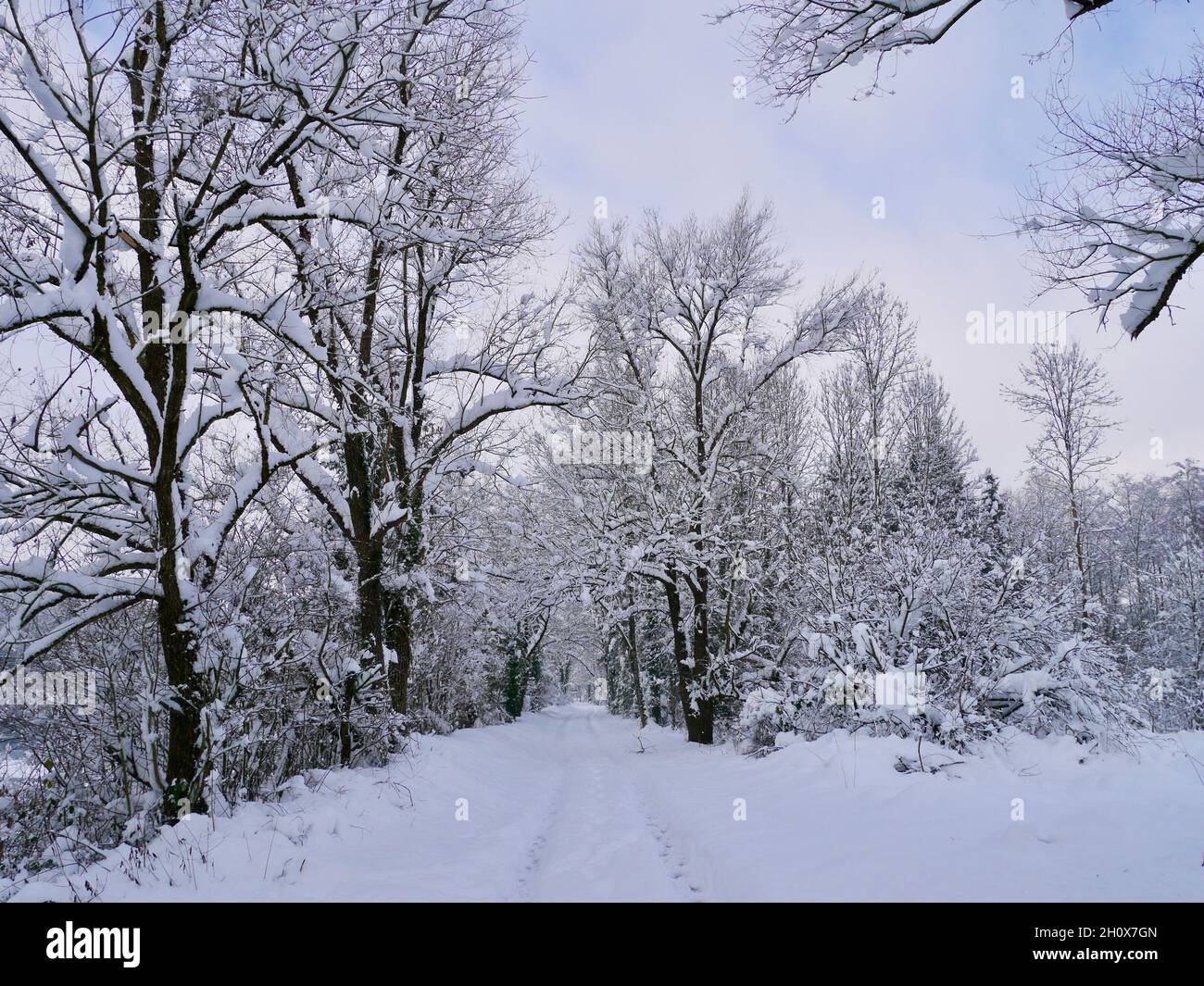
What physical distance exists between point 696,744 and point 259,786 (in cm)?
1043

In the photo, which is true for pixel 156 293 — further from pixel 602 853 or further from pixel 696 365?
pixel 696 365

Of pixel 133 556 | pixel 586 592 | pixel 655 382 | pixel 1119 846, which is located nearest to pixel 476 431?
pixel 586 592

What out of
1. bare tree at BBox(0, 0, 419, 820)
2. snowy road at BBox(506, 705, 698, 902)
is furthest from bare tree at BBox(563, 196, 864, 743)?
bare tree at BBox(0, 0, 419, 820)

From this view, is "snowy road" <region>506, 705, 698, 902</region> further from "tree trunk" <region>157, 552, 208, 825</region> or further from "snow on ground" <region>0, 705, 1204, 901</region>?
"tree trunk" <region>157, 552, 208, 825</region>

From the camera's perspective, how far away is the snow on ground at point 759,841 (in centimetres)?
376

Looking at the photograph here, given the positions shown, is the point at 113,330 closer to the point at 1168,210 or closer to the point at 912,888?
the point at 912,888

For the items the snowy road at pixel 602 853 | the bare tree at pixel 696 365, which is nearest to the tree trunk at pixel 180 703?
the snowy road at pixel 602 853

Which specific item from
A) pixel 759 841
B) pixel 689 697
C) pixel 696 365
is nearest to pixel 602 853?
pixel 759 841

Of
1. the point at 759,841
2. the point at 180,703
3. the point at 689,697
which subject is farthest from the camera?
the point at 689,697

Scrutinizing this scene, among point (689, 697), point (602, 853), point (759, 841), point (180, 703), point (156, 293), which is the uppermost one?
point (156, 293)

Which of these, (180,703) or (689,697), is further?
(689,697)

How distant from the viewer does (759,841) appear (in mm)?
5355

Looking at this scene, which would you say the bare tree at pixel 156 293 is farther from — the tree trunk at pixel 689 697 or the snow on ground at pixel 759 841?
the tree trunk at pixel 689 697
